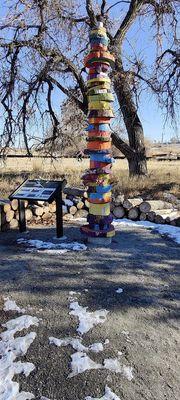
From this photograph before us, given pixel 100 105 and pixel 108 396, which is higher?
pixel 100 105

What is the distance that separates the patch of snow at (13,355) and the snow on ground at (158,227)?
3673 millimetres

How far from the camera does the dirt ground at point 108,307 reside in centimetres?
250

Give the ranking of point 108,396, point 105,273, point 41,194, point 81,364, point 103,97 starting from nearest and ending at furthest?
point 108,396 < point 81,364 < point 105,273 < point 103,97 < point 41,194

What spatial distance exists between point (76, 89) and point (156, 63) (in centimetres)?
261

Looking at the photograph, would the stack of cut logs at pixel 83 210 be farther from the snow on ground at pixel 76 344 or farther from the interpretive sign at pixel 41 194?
the snow on ground at pixel 76 344

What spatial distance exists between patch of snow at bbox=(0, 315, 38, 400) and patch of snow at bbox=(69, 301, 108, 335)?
0.39 meters

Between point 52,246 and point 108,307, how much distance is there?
6.88 ft

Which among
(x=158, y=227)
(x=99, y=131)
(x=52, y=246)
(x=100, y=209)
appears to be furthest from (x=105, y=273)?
(x=158, y=227)

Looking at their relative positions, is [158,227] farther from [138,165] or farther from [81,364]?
[81,364]

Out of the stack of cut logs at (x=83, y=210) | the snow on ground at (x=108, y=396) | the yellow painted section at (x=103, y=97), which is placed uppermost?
the yellow painted section at (x=103, y=97)

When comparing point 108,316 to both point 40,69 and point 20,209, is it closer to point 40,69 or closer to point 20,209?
point 20,209

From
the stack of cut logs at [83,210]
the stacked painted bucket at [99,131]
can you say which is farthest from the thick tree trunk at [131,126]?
the stacked painted bucket at [99,131]

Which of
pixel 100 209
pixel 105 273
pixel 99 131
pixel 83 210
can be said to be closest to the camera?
pixel 105 273

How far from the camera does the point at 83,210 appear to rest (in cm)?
801
